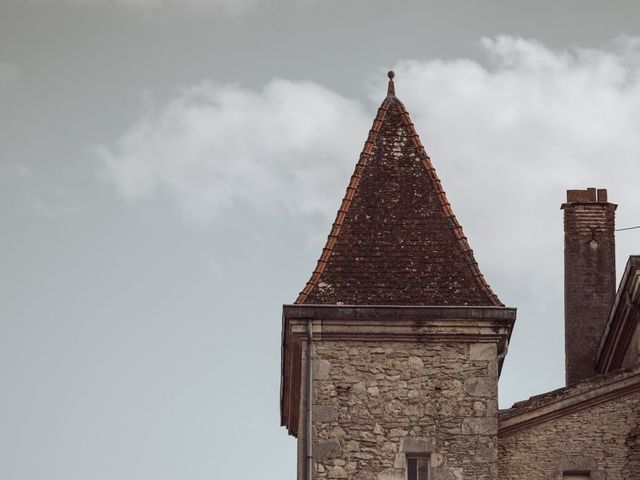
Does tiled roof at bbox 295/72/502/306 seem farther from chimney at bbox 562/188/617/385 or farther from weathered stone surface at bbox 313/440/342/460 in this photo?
chimney at bbox 562/188/617/385

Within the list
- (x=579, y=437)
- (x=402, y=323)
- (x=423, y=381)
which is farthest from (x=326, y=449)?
(x=579, y=437)

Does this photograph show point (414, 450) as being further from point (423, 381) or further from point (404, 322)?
point (404, 322)

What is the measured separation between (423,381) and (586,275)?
7259 millimetres

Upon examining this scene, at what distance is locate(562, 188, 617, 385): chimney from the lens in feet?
93.9

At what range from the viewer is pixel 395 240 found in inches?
914

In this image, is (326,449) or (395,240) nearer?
(326,449)

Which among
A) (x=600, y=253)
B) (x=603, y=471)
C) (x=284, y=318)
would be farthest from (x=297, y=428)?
(x=600, y=253)

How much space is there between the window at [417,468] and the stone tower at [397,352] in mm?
12

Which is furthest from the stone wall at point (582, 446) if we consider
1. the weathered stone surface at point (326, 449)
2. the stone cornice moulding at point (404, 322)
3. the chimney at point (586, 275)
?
the chimney at point (586, 275)

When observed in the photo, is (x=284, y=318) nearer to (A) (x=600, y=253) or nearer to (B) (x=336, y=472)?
(B) (x=336, y=472)

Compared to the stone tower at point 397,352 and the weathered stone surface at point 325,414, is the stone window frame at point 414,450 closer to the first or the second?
the stone tower at point 397,352

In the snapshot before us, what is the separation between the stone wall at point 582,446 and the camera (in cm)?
2222

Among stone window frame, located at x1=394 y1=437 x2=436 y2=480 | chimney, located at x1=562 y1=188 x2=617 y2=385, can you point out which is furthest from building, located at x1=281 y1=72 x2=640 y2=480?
chimney, located at x1=562 y1=188 x2=617 y2=385

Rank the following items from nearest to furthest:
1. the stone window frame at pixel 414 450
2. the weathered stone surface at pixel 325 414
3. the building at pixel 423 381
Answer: the stone window frame at pixel 414 450, the building at pixel 423 381, the weathered stone surface at pixel 325 414
